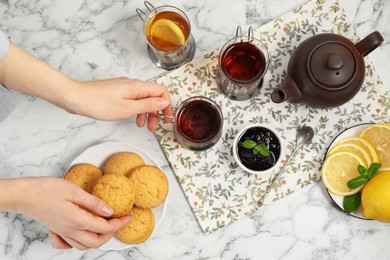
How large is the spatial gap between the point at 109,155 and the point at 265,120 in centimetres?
41

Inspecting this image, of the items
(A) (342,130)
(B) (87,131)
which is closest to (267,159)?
(A) (342,130)

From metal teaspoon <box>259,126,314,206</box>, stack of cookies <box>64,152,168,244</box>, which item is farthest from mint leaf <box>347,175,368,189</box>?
stack of cookies <box>64,152,168,244</box>

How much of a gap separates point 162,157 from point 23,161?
0.36 m

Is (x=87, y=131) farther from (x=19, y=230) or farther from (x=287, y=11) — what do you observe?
(x=287, y=11)

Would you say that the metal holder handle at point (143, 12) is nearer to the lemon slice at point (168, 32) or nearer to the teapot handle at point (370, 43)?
the lemon slice at point (168, 32)

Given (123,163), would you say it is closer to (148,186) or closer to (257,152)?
(148,186)

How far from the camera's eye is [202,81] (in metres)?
1.23

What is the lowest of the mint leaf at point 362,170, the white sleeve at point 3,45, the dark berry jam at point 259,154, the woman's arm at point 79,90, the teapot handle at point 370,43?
the dark berry jam at point 259,154

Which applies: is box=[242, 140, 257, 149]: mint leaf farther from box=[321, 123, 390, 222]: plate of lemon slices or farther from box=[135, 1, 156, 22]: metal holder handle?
box=[135, 1, 156, 22]: metal holder handle

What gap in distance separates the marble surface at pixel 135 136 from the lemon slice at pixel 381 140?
142mm

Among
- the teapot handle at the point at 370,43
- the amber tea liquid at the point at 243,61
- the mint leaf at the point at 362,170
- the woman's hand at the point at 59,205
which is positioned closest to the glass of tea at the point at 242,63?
the amber tea liquid at the point at 243,61

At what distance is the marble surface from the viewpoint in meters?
1.21

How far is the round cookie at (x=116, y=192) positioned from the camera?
1059mm

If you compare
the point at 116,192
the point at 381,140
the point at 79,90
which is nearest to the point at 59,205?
the point at 116,192
